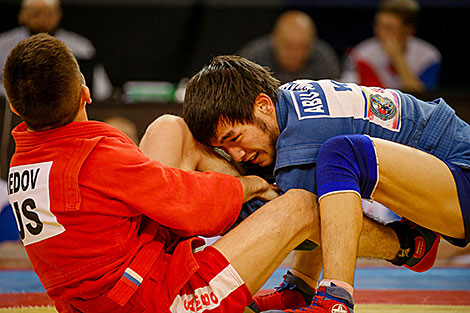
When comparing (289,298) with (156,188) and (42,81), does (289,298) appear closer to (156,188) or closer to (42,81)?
(156,188)

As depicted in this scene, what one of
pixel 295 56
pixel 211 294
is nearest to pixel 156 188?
pixel 211 294

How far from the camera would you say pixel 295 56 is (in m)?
5.01

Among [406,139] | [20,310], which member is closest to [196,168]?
[406,139]

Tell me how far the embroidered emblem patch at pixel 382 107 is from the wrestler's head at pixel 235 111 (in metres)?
0.32

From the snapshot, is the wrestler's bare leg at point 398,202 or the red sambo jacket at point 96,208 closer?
the red sambo jacket at point 96,208

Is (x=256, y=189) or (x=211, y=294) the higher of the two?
(x=256, y=189)

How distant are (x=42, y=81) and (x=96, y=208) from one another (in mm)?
343

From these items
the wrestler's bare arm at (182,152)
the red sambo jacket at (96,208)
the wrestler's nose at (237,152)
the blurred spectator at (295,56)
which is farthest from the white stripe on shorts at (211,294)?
the blurred spectator at (295,56)

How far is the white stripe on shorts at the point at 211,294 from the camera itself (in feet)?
5.35

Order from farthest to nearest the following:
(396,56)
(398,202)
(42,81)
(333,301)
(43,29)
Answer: (396,56) → (43,29) → (398,202) → (333,301) → (42,81)

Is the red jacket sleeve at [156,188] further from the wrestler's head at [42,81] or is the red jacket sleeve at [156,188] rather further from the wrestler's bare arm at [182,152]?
the wrestler's bare arm at [182,152]

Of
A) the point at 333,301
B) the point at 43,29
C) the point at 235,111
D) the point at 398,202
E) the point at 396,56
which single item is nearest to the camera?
the point at 333,301

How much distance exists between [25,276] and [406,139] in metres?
2.29

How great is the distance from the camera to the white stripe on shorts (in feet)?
5.35
